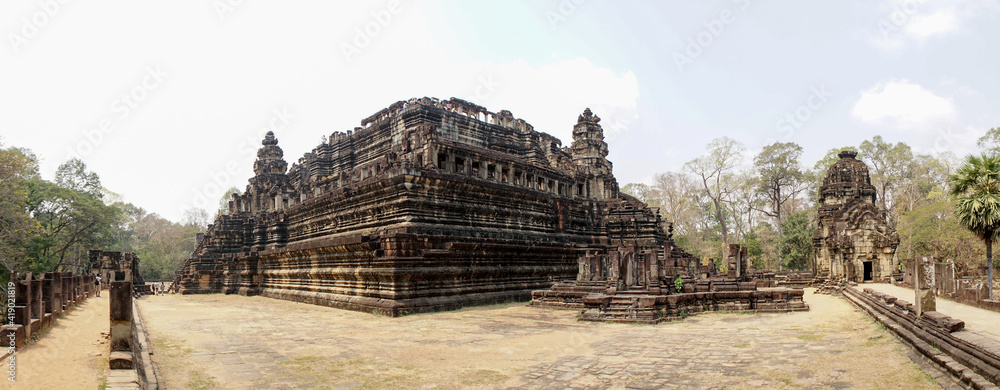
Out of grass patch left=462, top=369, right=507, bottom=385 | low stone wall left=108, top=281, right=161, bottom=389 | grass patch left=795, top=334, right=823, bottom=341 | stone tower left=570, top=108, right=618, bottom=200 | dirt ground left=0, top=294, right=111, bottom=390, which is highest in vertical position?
stone tower left=570, top=108, right=618, bottom=200

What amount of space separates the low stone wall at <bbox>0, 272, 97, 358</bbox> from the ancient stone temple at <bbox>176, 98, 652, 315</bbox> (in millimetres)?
7355

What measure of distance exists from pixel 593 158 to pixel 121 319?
998 inches

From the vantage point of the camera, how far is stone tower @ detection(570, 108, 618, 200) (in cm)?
3036

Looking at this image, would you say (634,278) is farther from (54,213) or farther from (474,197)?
(54,213)

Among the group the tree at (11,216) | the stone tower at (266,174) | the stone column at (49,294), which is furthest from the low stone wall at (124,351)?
the stone tower at (266,174)

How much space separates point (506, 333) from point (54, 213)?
45414 millimetres

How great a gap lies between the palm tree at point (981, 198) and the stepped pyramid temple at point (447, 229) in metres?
7.47

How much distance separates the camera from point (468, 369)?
320 inches

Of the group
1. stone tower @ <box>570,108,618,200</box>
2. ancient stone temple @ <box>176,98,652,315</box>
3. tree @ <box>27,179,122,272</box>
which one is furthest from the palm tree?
tree @ <box>27,179,122,272</box>

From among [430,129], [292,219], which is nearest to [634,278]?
[430,129]

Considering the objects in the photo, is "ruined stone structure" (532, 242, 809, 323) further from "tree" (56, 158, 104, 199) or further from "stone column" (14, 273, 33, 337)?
"tree" (56, 158, 104, 199)

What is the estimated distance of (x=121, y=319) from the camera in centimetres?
745

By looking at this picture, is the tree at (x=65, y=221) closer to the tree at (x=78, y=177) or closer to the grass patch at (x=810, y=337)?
the tree at (x=78, y=177)

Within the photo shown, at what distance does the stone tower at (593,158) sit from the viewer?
1195 inches
